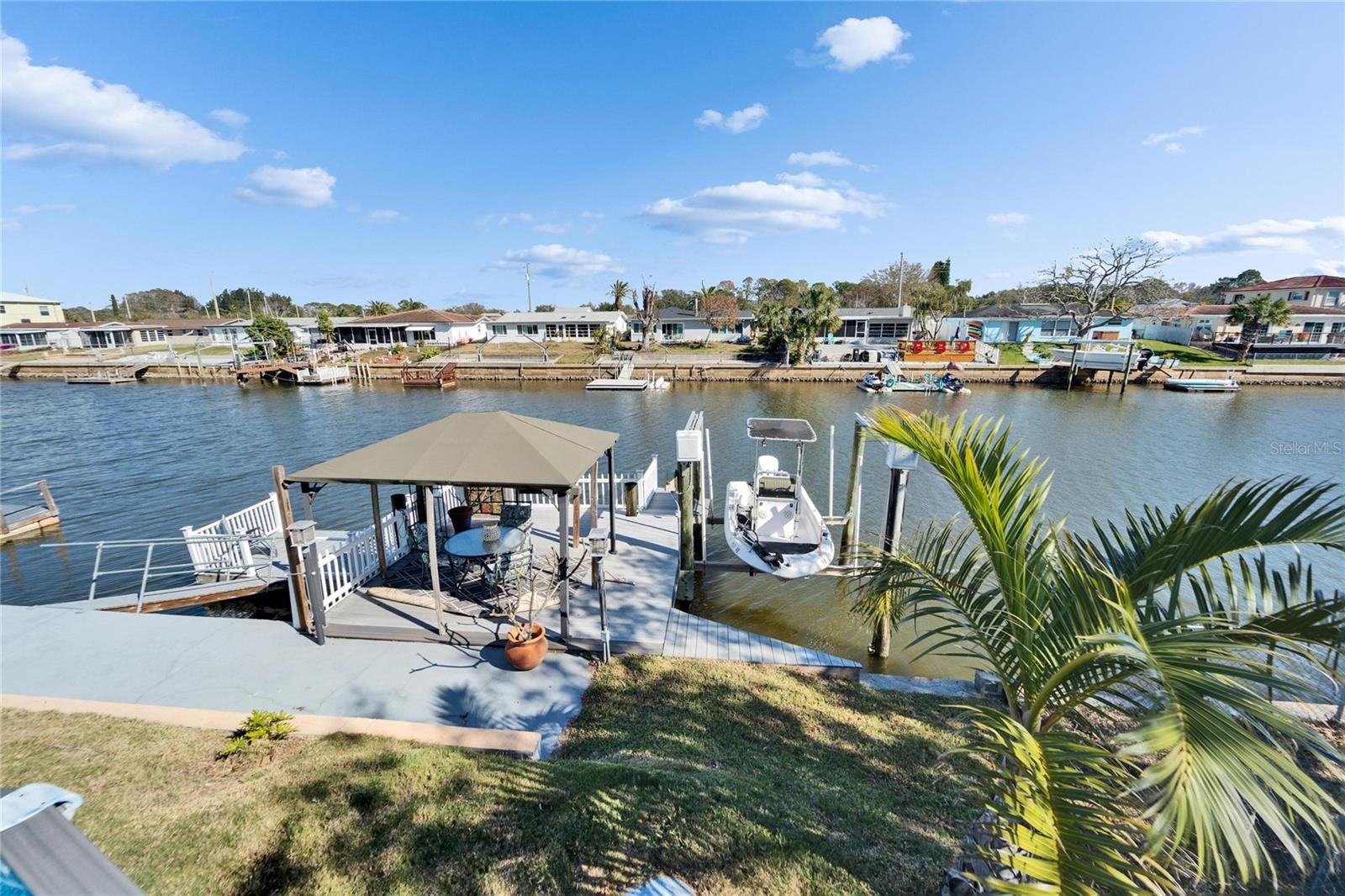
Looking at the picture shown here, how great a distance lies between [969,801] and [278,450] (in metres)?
27.1

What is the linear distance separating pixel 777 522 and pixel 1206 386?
41.3m

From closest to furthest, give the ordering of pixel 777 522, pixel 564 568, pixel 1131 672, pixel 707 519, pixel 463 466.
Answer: pixel 1131 672
pixel 564 568
pixel 463 466
pixel 777 522
pixel 707 519

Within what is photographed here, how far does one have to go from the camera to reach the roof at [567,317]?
56.5 metres

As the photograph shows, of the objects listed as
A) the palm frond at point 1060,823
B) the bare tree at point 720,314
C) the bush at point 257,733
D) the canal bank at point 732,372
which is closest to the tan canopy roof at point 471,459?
the bush at point 257,733

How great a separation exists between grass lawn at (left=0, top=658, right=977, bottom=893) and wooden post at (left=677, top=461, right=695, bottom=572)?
146 inches

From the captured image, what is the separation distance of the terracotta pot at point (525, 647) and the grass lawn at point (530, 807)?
1151mm

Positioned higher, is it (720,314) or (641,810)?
(720,314)

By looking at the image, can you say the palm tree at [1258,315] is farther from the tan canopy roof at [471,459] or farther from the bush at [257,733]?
the bush at [257,733]

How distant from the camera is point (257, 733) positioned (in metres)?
4.78

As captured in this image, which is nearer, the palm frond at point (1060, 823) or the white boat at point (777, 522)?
the palm frond at point (1060, 823)

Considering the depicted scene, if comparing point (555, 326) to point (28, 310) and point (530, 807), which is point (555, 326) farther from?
point (28, 310)

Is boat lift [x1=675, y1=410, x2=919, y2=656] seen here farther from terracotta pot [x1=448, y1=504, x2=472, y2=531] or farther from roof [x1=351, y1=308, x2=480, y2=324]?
roof [x1=351, y1=308, x2=480, y2=324]

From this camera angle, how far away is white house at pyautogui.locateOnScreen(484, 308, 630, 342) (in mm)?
56469

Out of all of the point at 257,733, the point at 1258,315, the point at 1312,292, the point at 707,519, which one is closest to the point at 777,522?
the point at 707,519
